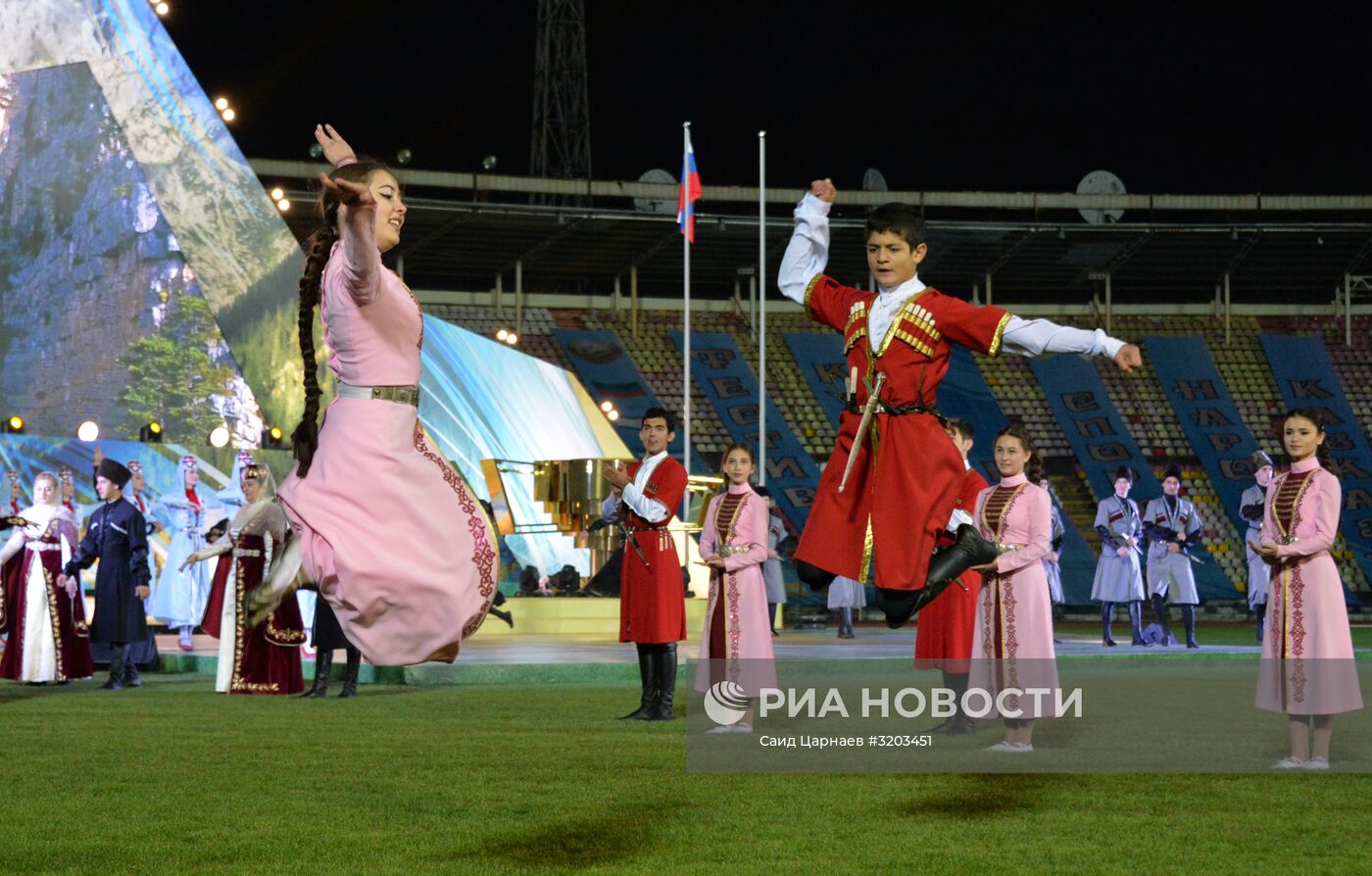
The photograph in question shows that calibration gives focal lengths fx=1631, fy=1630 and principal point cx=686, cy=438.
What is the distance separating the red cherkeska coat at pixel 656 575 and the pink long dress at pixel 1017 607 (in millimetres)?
1912

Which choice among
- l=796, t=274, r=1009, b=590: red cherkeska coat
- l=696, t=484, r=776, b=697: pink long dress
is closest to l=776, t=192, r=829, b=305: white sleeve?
l=796, t=274, r=1009, b=590: red cherkeska coat

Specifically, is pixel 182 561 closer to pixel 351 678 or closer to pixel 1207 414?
pixel 351 678

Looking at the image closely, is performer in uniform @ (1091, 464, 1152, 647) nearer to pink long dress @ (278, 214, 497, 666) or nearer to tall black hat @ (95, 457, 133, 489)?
tall black hat @ (95, 457, 133, 489)

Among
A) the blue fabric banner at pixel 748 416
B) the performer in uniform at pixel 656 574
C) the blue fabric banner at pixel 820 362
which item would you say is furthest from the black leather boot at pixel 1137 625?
the blue fabric banner at pixel 820 362

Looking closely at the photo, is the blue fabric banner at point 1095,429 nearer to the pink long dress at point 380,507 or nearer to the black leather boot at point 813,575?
the black leather boot at point 813,575

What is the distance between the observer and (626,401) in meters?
33.4

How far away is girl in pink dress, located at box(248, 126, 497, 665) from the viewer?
12.8 ft

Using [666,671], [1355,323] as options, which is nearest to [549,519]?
[666,671]

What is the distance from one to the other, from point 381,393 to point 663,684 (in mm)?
5982

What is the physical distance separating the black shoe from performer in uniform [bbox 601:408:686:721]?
4.14 m

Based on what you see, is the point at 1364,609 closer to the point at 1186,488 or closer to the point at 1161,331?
the point at 1186,488

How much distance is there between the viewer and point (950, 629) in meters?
9.52

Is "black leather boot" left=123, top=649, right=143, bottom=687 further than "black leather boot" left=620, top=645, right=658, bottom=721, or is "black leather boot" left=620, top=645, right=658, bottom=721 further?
"black leather boot" left=123, top=649, right=143, bottom=687

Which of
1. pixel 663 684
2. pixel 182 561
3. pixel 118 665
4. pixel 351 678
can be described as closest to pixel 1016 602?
pixel 663 684
